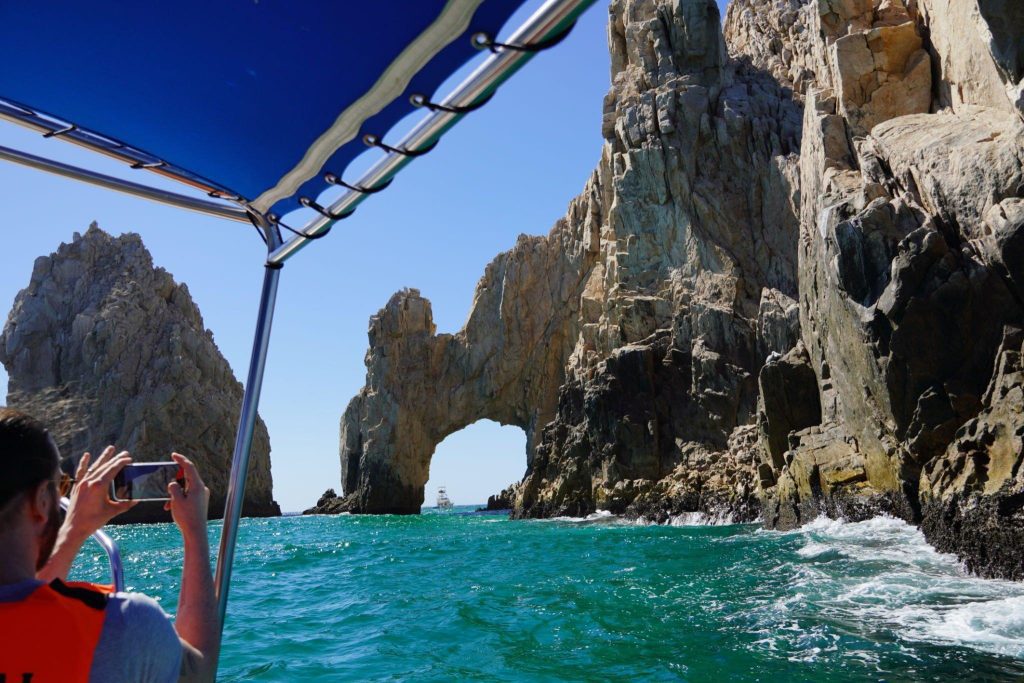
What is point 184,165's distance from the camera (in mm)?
2988

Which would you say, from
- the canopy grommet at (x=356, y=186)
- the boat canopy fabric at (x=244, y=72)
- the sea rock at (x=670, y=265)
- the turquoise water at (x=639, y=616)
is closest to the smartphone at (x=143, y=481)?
the canopy grommet at (x=356, y=186)

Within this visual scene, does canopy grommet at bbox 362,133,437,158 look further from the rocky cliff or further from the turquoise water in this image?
the rocky cliff

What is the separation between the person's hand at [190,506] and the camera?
5.85ft

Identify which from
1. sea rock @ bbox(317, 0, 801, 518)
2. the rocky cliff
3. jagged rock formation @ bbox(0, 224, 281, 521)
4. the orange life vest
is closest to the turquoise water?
the rocky cliff

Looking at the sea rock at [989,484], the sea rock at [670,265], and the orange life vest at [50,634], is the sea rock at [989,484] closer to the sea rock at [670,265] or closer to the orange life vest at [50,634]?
the orange life vest at [50,634]

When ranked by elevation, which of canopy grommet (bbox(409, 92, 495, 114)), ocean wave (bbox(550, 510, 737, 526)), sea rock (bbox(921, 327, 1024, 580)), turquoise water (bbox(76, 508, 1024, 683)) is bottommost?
turquoise water (bbox(76, 508, 1024, 683))

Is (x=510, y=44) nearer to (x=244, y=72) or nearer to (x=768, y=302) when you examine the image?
(x=244, y=72)

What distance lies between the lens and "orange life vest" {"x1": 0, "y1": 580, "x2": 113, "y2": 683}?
3.84 ft

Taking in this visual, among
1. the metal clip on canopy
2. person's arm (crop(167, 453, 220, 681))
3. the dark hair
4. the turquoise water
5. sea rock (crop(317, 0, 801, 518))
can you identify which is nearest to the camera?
the dark hair

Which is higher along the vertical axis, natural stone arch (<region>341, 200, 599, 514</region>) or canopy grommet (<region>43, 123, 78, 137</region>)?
natural stone arch (<region>341, 200, 599, 514</region>)

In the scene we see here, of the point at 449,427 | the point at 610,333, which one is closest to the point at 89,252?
the point at 449,427

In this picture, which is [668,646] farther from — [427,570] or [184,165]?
[427,570]

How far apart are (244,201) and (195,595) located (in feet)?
5.95

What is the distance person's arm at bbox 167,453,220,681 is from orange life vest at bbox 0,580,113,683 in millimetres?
263
